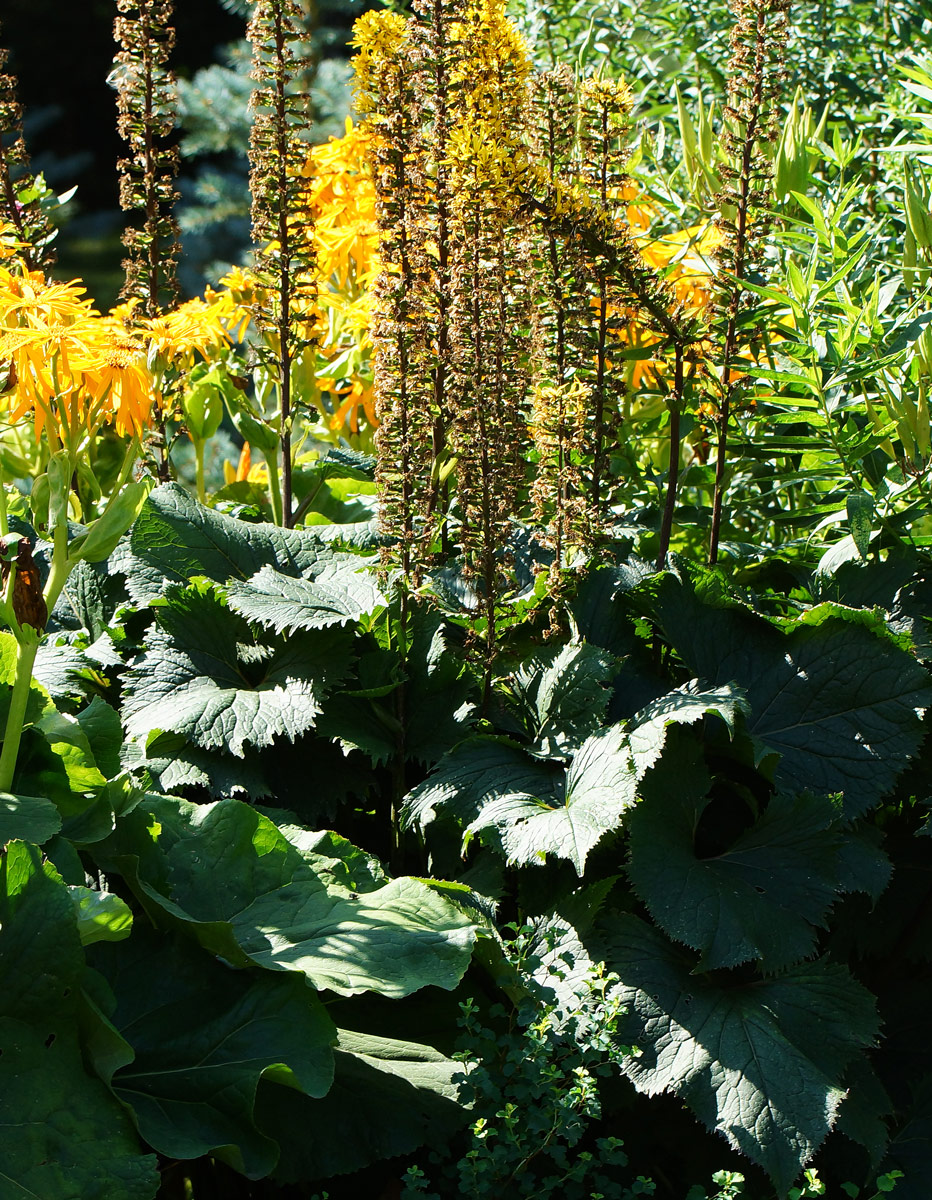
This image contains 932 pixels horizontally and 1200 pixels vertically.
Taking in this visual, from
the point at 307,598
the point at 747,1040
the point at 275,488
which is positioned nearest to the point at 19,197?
the point at 275,488

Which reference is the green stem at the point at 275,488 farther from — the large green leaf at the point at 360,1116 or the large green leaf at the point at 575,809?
the large green leaf at the point at 360,1116

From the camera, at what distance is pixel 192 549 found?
2.23 m

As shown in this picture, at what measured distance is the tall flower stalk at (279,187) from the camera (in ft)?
7.21

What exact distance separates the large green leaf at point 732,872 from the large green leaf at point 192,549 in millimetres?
825

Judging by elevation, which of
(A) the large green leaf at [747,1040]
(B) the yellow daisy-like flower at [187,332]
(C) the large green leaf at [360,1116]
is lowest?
(C) the large green leaf at [360,1116]

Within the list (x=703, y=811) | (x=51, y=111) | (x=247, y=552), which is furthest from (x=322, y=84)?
(x=703, y=811)

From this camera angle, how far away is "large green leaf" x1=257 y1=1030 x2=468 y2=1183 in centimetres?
154

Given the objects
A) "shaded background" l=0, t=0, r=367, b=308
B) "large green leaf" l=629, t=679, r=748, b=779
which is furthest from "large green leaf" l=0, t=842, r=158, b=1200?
"shaded background" l=0, t=0, r=367, b=308

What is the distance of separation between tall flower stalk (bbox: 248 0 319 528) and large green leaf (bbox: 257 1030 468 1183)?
1.22 metres

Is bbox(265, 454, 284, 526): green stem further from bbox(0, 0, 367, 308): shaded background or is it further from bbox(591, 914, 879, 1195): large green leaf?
bbox(0, 0, 367, 308): shaded background

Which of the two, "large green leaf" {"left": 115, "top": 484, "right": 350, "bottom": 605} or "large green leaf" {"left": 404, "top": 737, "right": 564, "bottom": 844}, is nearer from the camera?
"large green leaf" {"left": 404, "top": 737, "right": 564, "bottom": 844}

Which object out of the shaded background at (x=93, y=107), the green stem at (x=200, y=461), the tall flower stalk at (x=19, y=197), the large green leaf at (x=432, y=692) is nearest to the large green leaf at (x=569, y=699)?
the large green leaf at (x=432, y=692)

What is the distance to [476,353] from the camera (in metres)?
1.83

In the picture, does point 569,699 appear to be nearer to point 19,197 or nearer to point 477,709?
point 477,709
